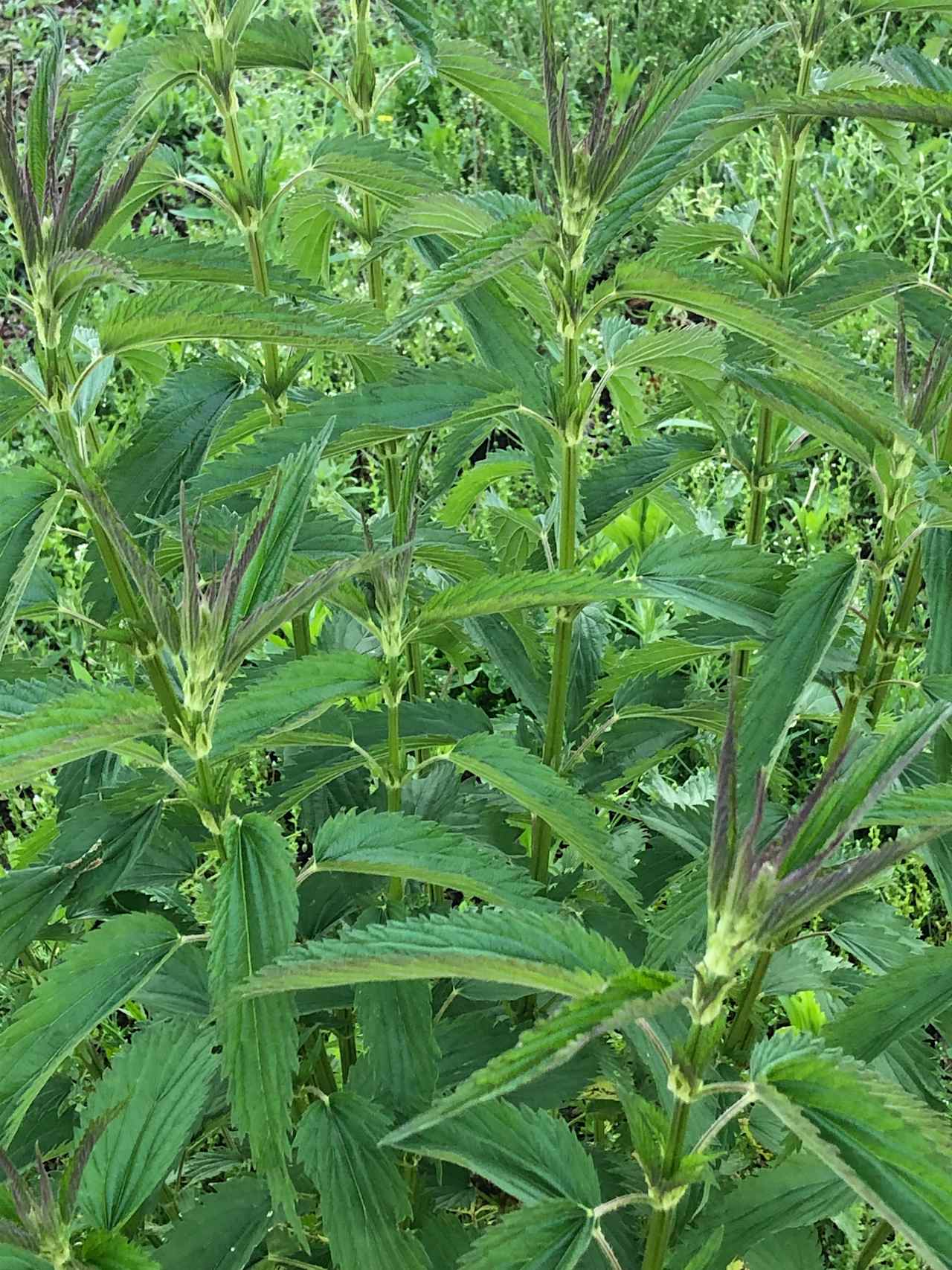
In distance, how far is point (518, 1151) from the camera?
97 cm

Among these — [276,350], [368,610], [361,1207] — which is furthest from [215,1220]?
[276,350]

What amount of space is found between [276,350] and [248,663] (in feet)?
1.16

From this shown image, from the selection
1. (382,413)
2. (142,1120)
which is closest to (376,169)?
(382,413)

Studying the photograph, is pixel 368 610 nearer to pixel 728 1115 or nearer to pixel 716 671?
pixel 728 1115

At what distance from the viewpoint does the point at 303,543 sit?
4.19 feet

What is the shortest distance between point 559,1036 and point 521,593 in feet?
1.17

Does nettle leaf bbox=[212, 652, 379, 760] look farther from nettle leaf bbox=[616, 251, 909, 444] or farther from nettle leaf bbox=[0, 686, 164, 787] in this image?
nettle leaf bbox=[616, 251, 909, 444]

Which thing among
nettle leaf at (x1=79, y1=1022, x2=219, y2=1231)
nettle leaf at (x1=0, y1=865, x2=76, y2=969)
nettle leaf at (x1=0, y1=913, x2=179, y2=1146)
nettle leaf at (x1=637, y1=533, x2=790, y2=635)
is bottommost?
nettle leaf at (x1=79, y1=1022, x2=219, y2=1231)

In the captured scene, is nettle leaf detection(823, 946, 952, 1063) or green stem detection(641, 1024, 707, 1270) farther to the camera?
nettle leaf detection(823, 946, 952, 1063)

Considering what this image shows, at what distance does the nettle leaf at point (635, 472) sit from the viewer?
1.28 meters

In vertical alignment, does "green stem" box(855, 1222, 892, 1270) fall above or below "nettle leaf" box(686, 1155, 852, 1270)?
below

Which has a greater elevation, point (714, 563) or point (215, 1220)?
point (714, 563)

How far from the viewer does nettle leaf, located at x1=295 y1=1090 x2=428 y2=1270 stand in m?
1.02

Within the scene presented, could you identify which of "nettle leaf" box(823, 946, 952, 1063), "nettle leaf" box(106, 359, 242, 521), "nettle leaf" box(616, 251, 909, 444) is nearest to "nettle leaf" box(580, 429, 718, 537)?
"nettle leaf" box(616, 251, 909, 444)
